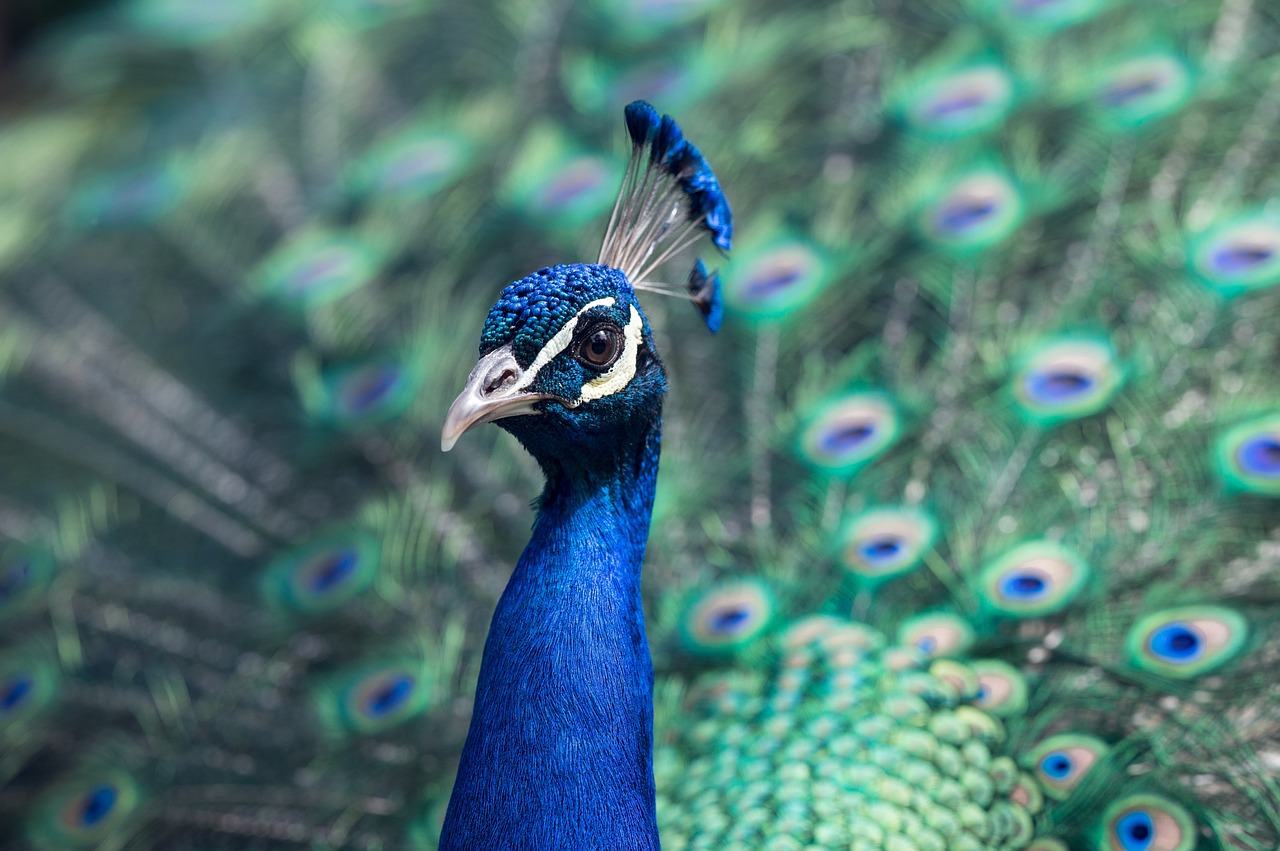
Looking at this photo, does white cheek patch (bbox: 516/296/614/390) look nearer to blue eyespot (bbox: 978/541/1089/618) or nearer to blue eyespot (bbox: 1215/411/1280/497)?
blue eyespot (bbox: 978/541/1089/618)

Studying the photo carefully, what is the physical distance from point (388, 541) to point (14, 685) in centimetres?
49

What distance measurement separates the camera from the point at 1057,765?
115 centimetres

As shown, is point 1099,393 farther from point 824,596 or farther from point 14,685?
→ point 14,685

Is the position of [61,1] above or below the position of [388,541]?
above

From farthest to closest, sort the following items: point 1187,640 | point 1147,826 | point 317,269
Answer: point 317,269 < point 1187,640 < point 1147,826

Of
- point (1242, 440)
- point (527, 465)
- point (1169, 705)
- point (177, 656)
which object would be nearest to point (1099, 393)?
point (1242, 440)

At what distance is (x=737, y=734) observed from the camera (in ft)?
3.97

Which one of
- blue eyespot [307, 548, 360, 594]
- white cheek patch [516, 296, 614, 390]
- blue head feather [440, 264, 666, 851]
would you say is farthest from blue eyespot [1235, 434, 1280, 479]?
blue eyespot [307, 548, 360, 594]

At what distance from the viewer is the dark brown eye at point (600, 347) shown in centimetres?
91

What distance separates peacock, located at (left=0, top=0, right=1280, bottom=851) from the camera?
3.41 ft

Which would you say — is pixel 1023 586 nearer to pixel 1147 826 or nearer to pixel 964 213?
pixel 1147 826

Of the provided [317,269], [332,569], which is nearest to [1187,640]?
[332,569]

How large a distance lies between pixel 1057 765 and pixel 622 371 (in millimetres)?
555

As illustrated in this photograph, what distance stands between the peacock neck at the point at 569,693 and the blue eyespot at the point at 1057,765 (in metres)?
0.38
